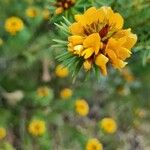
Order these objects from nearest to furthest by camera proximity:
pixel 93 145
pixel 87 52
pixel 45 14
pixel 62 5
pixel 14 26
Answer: pixel 87 52
pixel 62 5
pixel 93 145
pixel 14 26
pixel 45 14

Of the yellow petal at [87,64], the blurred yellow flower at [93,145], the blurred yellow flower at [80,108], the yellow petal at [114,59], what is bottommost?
the blurred yellow flower at [93,145]

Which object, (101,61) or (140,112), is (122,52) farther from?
(140,112)

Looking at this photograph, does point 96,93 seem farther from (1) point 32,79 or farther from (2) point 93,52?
(2) point 93,52

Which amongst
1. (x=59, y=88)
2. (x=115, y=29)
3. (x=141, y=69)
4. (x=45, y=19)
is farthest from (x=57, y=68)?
(x=115, y=29)

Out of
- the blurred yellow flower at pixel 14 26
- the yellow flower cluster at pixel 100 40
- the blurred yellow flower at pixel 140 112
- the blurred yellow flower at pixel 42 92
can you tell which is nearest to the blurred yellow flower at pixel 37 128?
the blurred yellow flower at pixel 42 92

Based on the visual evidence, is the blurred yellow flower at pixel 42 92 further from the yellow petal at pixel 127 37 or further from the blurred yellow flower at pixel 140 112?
the yellow petal at pixel 127 37

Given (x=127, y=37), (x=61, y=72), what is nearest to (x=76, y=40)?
(x=127, y=37)
